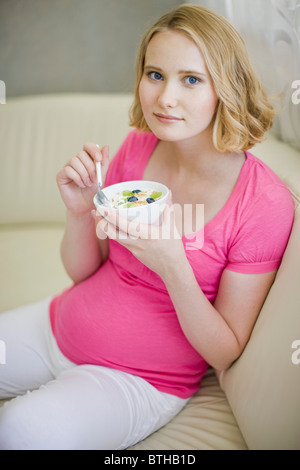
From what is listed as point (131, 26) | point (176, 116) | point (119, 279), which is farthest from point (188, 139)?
point (131, 26)

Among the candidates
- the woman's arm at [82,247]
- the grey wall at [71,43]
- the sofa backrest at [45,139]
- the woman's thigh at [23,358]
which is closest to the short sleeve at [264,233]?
the woman's arm at [82,247]

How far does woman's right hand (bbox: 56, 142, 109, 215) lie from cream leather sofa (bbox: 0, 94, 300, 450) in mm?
424

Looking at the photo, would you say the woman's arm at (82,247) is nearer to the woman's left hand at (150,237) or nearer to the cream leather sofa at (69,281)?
the woman's left hand at (150,237)

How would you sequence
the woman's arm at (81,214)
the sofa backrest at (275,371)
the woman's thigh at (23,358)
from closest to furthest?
the sofa backrest at (275,371), the woman's arm at (81,214), the woman's thigh at (23,358)

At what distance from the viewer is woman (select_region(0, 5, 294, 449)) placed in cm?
91

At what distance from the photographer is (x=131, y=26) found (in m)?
1.97

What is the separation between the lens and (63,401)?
3.06ft

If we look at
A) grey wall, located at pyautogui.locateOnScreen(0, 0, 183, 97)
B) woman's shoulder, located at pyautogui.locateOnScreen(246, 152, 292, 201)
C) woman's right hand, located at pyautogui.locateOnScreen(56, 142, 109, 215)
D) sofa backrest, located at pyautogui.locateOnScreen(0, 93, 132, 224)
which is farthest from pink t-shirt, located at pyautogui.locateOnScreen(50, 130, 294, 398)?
grey wall, located at pyautogui.locateOnScreen(0, 0, 183, 97)

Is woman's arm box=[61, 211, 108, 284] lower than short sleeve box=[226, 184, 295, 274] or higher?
lower

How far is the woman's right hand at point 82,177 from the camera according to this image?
103 cm

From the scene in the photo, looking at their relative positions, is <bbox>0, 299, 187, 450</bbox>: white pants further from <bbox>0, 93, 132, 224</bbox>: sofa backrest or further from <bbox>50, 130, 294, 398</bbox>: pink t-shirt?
<bbox>0, 93, 132, 224</bbox>: sofa backrest

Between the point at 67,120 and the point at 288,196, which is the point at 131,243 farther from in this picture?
the point at 67,120

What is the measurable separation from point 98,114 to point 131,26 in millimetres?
419

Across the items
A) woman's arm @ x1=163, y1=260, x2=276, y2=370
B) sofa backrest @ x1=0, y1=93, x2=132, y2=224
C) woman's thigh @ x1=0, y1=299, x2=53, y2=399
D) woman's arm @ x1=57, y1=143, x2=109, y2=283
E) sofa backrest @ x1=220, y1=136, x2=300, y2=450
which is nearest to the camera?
sofa backrest @ x1=220, y1=136, x2=300, y2=450
